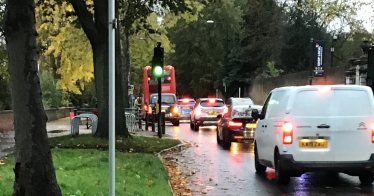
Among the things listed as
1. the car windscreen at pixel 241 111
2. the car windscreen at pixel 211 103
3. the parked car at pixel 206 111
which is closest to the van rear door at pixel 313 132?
the car windscreen at pixel 241 111

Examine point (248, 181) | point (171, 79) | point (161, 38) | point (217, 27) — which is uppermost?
point (217, 27)

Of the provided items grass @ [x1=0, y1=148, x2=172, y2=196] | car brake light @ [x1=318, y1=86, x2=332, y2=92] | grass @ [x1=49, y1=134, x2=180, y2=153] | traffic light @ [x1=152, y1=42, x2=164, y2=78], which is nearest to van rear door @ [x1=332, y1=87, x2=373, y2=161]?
car brake light @ [x1=318, y1=86, x2=332, y2=92]

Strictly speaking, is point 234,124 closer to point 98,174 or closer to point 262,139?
point 262,139

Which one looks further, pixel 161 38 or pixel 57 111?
pixel 57 111

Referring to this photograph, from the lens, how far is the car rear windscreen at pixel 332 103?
9750 mm

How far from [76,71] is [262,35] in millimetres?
25453

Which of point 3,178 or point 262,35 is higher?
point 262,35

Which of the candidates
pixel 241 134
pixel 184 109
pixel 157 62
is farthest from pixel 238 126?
pixel 184 109

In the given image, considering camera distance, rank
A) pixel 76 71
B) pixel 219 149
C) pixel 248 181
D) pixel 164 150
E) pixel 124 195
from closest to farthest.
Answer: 1. pixel 124 195
2. pixel 248 181
3. pixel 164 150
4. pixel 219 149
5. pixel 76 71

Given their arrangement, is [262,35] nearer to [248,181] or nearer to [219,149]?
[219,149]

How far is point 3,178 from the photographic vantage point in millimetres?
8797

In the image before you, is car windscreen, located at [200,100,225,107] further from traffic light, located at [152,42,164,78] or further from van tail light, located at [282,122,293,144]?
van tail light, located at [282,122,293,144]

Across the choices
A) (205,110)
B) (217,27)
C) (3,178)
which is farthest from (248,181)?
(217,27)

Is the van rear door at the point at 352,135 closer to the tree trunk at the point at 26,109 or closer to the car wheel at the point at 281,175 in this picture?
the car wheel at the point at 281,175
